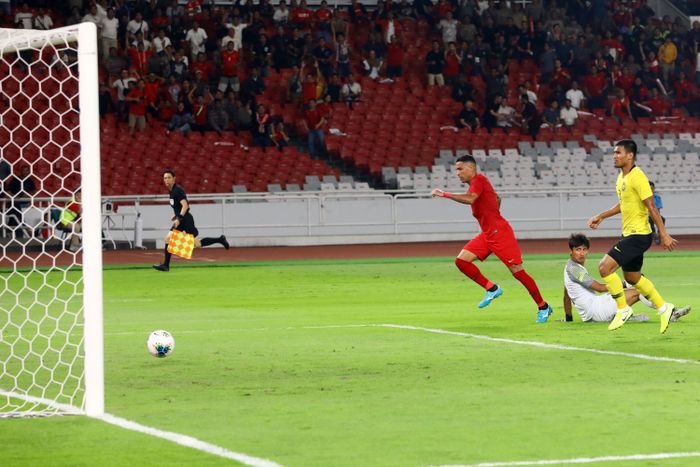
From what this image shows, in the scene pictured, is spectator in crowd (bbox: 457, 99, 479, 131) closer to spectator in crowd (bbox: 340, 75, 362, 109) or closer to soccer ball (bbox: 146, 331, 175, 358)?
spectator in crowd (bbox: 340, 75, 362, 109)

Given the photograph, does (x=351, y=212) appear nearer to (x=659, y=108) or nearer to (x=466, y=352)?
(x=659, y=108)

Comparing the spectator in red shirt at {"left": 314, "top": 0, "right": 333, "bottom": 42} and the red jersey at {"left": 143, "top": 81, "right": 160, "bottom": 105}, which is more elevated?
the spectator in red shirt at {"left": 314, "top": 0, "right": 333, "bottom": 42}

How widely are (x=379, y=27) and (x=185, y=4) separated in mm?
6109

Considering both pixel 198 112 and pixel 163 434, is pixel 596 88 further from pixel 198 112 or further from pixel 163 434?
pixel 163 434

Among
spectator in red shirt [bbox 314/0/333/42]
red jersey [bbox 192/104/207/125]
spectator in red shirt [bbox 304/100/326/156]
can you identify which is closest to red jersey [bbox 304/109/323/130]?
spectator in red shirt [bbox 304/100/326/156]

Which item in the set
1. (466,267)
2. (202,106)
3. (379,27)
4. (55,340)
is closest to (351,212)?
(202,106)

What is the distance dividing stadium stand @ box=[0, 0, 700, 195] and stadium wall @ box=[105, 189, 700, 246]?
1.63 metres

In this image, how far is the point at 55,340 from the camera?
1366 centimetres

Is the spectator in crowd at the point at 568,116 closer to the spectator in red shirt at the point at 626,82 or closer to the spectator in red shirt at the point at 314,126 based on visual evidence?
the spectator in red shirt at the point at 626,82

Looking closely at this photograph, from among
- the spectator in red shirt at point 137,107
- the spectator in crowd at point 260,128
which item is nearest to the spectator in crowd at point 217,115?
the spectator in crowd at point 260,128

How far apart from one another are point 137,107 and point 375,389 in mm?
27656

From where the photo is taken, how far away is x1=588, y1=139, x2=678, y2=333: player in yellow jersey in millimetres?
13719

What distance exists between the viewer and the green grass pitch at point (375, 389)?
24.5 ft

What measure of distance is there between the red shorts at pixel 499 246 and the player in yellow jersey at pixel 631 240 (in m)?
2.07
